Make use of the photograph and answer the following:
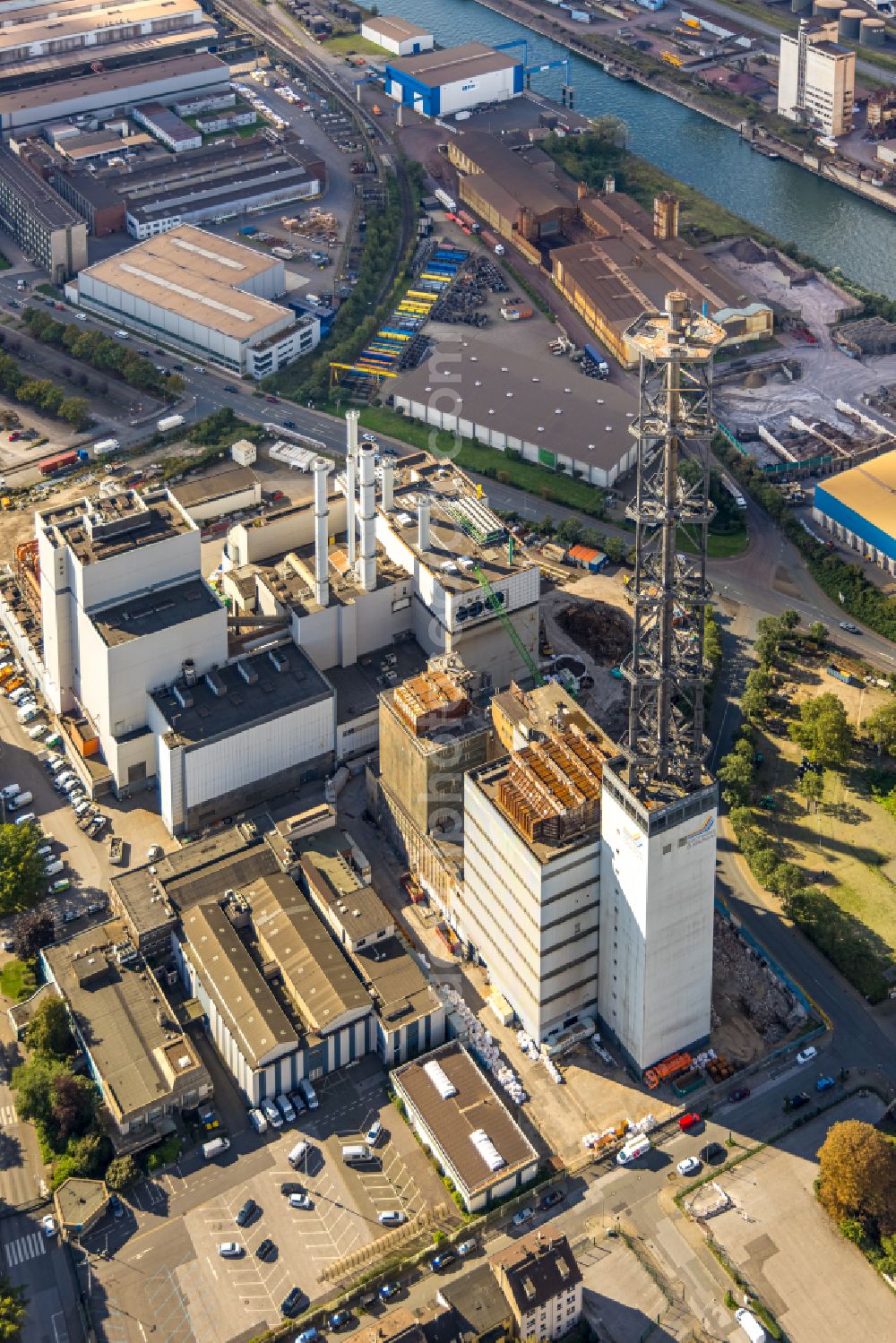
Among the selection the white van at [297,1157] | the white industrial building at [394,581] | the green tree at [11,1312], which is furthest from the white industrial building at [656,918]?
the green tree at [11,1312]

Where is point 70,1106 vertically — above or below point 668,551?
below

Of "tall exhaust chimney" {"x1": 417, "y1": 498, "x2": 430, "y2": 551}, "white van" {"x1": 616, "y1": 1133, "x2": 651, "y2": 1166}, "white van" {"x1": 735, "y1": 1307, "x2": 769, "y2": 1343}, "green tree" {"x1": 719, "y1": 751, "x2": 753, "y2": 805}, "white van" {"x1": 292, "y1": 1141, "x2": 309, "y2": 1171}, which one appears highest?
"tall exhaust chimney" {"x1": 417, "y1": 498, "x2": 430, "y2": 551}

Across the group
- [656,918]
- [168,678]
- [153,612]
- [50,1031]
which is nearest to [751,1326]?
[656,918]

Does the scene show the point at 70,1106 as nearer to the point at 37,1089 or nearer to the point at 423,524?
the point at 37,1089

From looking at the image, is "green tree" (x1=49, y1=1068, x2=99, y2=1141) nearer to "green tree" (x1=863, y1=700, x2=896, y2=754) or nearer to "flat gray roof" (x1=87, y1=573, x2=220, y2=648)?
"flat gray roof" (x1=87, y1=573, x2=220, y2=648)

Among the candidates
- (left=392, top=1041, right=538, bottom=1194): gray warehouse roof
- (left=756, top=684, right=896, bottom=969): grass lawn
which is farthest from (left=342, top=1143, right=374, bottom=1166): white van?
(left=756, top=684, right=896, bottom=969): grass lawn

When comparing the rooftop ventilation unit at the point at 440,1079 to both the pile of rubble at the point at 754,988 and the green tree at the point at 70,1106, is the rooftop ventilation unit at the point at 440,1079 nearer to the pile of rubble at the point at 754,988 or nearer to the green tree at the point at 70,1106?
the pile of rubble at the point at 754,988

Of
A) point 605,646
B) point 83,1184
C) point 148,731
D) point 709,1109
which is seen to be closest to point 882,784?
point 605,646

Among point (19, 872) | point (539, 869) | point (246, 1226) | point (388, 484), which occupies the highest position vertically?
point (388, 484)
